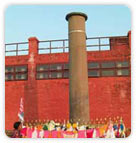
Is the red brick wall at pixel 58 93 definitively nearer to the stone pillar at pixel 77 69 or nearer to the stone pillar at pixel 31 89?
the stone pillar at pixel 31 89

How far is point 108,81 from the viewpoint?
A: 55.0 ft

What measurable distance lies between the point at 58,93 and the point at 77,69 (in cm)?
489

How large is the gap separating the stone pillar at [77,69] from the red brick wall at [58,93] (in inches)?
169

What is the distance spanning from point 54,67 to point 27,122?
11.5 ft

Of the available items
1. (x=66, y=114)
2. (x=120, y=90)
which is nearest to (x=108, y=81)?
(x=120, y=90)

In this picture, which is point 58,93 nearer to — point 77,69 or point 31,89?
point 31,89

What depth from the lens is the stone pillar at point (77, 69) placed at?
12.2 meters

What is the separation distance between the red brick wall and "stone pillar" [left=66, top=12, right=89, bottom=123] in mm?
4282

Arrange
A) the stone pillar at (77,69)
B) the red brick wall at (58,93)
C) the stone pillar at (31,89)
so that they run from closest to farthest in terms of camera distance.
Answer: the stone pillar at (77,69)
the red brick wall at (58,93)
the stone pillar at (31,89)

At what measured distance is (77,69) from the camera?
12500 mm

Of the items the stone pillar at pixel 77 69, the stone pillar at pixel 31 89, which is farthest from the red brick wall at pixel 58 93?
the stone pillar at pixel 77 69

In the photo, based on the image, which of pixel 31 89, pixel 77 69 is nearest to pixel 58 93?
pixel 31 89

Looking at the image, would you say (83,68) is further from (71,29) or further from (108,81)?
(108,81)

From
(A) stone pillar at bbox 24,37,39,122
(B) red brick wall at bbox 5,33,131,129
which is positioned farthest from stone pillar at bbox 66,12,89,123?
(A) stone pillar at bbox 24,37,39,122
